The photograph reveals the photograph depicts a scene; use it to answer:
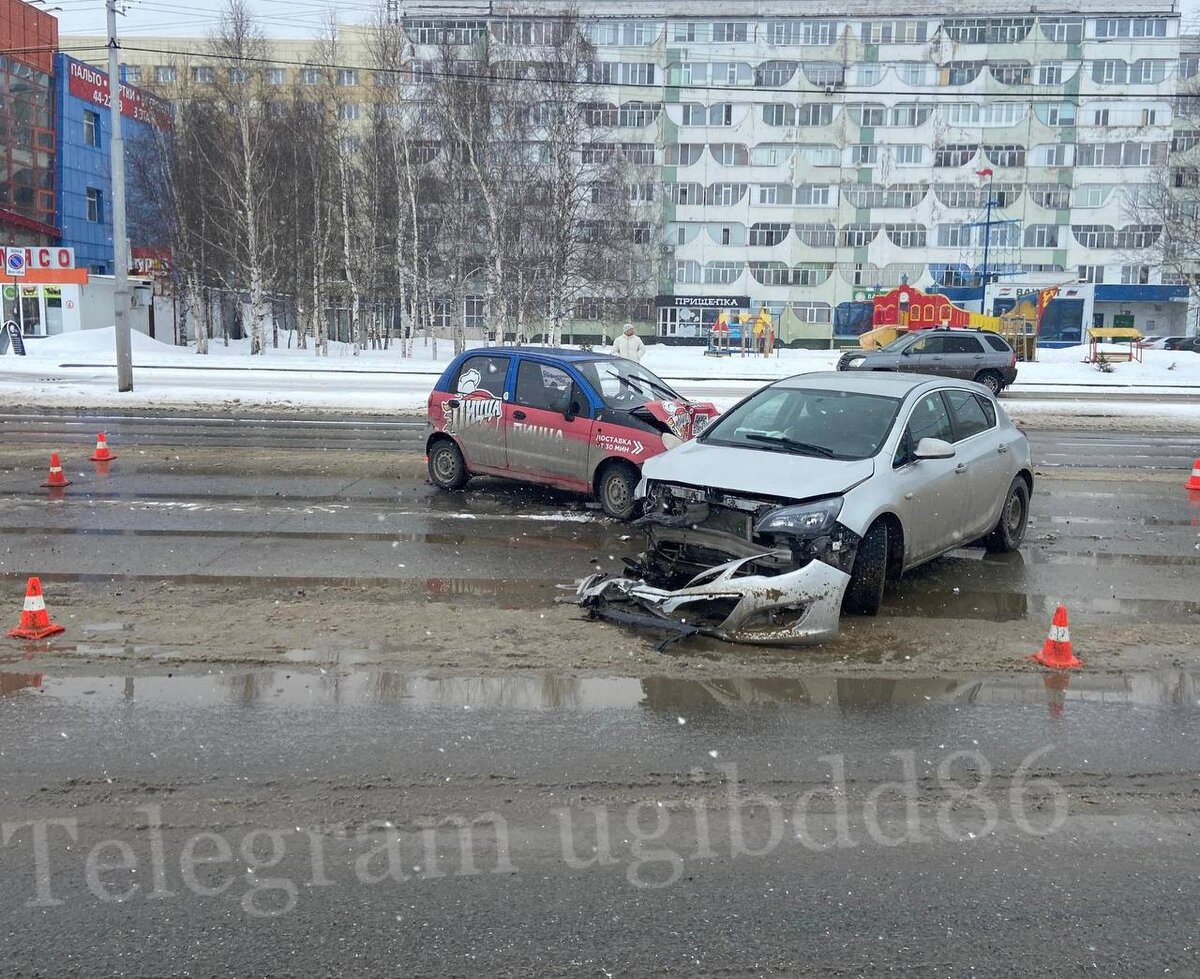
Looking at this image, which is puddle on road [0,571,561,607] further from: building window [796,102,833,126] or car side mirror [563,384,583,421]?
building window [796,102,833,126]

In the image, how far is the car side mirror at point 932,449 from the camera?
774 cm

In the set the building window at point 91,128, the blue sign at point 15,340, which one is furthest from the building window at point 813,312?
the blue sign at point 15,340

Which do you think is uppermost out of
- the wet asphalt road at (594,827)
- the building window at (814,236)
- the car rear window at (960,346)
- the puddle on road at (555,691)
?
the building window at (814,236)

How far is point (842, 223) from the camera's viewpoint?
248ft

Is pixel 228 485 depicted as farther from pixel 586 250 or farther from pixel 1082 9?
pixel 1082 9

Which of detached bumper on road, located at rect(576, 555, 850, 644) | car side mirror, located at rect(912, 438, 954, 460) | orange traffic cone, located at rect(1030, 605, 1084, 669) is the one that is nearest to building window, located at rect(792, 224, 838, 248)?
car side mirror, located at rect(912, 438, 954, 460)

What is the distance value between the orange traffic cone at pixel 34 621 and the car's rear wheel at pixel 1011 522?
728 cm

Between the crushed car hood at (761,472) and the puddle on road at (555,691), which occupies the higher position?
the crushed car hood at (761,472)

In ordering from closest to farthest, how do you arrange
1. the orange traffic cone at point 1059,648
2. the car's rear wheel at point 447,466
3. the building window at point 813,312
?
the orange traffic cone at point 1059,648 < the car's rear wheel at point 447,466 < the building window at point 813,312

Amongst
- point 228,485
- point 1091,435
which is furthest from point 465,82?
point 228,485

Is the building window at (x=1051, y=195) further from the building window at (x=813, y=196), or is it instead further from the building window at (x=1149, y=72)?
the building window at (x=813, y=196)

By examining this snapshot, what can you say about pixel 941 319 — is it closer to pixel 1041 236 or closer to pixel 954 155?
pixel 954 155

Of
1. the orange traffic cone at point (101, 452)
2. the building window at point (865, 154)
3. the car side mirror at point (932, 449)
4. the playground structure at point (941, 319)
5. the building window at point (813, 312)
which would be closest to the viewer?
the car side mirror at point (932, 449)

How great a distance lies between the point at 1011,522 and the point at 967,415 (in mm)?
1213
